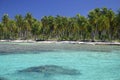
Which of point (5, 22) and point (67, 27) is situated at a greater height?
point (5, 22)

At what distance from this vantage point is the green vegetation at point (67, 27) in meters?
71.9

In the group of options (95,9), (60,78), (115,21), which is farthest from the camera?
(95,9)

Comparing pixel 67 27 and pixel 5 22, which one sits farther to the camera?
pixel 5 22

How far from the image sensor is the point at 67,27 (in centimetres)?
9131

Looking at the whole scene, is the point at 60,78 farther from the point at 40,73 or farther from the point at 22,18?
the point at 22,18

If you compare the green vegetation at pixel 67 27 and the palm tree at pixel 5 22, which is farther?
the palm tree at pixel 5 22

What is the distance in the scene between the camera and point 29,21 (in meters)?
97.6

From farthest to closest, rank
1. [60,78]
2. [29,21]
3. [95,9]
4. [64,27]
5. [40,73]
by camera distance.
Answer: [29,21]
[64,27]
[95,9]
[40,73]
[60,78]

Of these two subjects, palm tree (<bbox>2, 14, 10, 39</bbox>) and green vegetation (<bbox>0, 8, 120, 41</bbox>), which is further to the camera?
palm tree (<bbox>2, 14, 10, 39</bbox>)

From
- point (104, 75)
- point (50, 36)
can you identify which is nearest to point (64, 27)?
point (50, 36)

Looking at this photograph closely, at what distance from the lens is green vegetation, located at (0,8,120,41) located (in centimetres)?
7188

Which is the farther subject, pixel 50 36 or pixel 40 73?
pixel 50 36

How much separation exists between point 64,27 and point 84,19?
13.0 meters

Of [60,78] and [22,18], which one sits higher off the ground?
[22,18]
